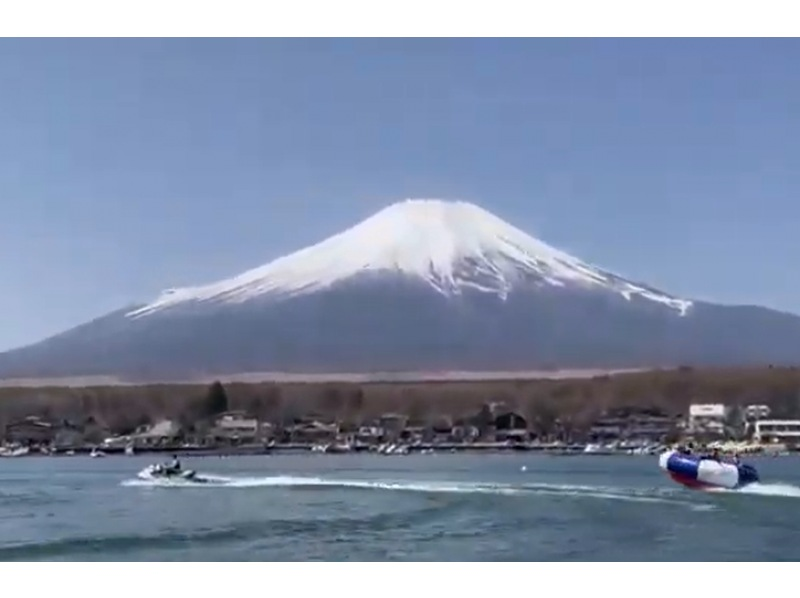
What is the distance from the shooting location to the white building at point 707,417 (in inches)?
336

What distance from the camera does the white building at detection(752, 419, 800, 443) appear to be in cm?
859

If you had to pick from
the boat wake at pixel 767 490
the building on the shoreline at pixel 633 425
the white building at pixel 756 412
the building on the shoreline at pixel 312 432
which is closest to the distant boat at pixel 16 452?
the building on the shoreline at pixel 312 432

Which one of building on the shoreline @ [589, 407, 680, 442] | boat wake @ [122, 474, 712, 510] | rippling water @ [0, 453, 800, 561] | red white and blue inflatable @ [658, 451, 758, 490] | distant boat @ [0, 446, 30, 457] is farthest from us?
building on the shoreline @ [589, 407, 680, 442]

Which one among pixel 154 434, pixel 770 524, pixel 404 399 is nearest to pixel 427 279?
pixel 404 399

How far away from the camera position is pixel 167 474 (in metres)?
8.65

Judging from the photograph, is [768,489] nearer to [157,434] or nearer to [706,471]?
[706,471]

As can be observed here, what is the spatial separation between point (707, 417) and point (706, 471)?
0.43 m

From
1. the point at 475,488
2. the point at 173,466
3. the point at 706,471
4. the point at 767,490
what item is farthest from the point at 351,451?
the point at 767,490

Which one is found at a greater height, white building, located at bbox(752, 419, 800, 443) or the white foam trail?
white building, located at bbox(752, 419, 800, 443)

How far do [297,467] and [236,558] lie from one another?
1835 mm

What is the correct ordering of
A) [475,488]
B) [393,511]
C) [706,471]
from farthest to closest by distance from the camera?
[706,471], [475,488], [393,511]

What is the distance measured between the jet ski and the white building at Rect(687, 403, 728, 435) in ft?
10.1

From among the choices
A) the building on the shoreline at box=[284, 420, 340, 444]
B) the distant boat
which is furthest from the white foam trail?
the distant boat

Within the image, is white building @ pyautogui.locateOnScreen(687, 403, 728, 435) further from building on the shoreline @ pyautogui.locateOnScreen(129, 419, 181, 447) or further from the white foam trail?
building on the shoreline @ pyautogui.locateOnScreen(129, 419, 181, 447)
